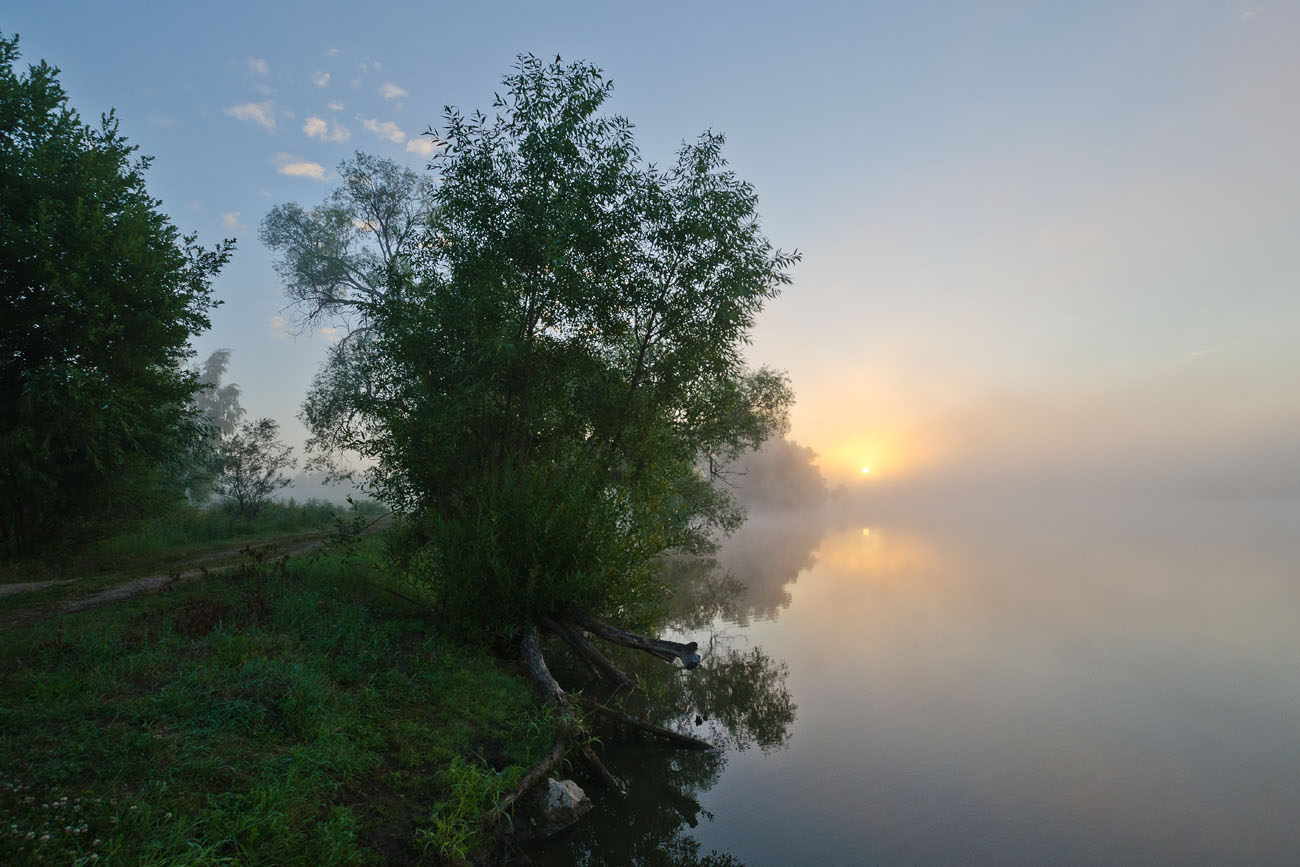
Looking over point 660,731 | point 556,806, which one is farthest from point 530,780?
point 660,731

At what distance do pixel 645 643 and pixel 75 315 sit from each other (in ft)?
48.9

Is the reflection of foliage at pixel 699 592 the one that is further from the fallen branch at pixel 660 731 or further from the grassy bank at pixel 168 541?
the grassy bank at pixel 168 541

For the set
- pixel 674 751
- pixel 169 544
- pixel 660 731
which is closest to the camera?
pixel 660 731

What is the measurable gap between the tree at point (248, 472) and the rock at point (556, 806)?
26.1 meters

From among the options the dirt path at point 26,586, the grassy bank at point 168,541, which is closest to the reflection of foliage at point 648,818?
the grassy bank at point 168,541

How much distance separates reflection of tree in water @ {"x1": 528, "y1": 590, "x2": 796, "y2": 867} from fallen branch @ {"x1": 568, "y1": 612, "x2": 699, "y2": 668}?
3.39ft

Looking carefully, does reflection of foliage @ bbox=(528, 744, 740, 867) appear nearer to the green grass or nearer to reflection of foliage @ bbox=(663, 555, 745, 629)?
the green grass

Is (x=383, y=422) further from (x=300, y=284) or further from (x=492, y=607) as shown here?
(x=300, y=284)

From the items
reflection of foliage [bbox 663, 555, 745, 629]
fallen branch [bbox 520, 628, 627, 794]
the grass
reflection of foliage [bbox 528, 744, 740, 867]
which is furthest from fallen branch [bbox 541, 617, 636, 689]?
the grass

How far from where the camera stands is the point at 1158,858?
25.1ft

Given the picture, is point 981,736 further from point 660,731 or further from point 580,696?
point 580,696

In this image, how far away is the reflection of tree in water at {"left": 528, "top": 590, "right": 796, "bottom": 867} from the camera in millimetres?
7660

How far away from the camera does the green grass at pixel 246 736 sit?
5.20 m

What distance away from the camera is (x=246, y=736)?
269 inches
